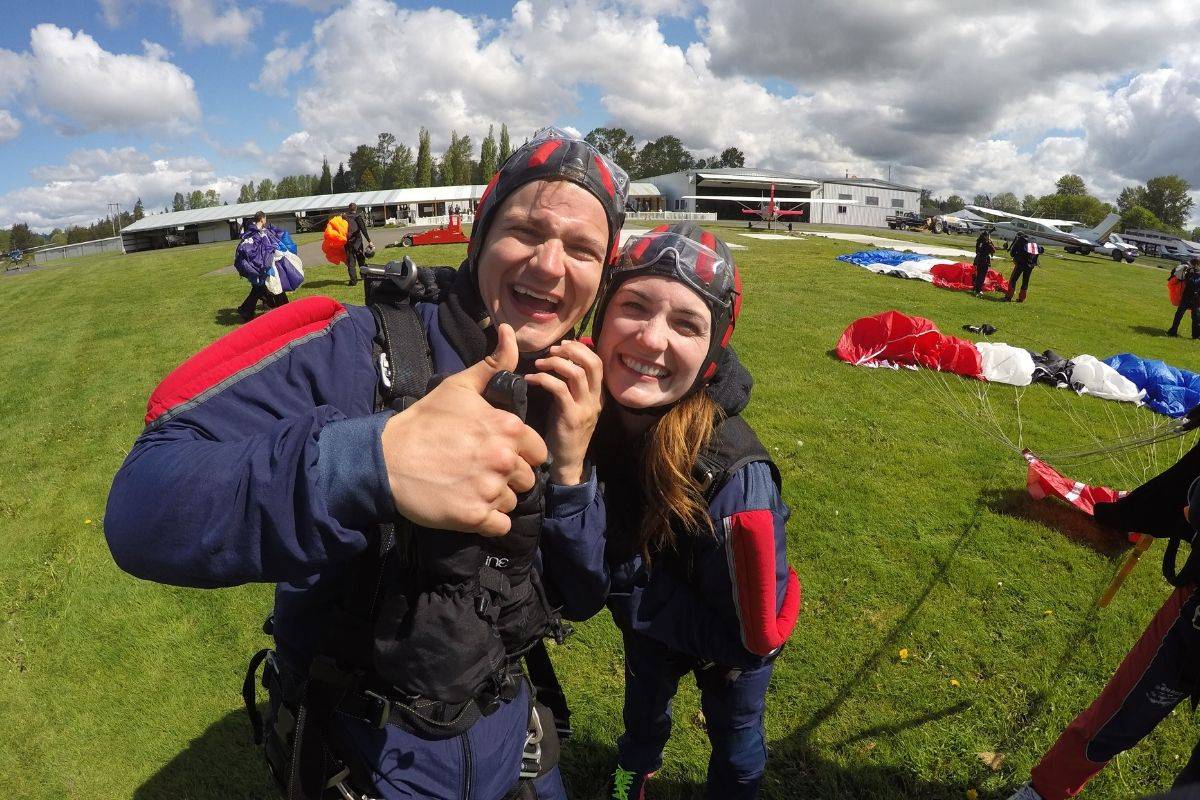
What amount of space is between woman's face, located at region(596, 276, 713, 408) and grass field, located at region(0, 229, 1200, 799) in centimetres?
276

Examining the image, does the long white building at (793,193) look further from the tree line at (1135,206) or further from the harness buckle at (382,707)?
the harness buckle at (382,707)

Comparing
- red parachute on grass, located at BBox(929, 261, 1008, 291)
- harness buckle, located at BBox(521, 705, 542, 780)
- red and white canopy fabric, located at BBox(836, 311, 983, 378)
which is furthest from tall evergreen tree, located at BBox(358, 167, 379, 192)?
harness buckle, located at BBox(521, 705, 542, 780)

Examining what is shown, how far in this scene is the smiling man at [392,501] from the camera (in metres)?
1.05

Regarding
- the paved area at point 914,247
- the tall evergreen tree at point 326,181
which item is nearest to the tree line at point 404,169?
the tall evergreen tree at point 326,181

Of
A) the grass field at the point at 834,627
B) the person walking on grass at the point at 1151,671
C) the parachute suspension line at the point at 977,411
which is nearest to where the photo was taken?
the person walking on grass at the point at 1151,671

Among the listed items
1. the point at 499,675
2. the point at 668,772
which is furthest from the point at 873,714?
the point at 499,675

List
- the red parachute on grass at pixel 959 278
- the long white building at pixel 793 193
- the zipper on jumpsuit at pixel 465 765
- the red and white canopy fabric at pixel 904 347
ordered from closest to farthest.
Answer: the zipper on jumpsuit at pixel 465 765
the red and white canopy fabric at pixel 904 347
the red parachute on grass at pixel 959 278
the long white building at pixel 793 193

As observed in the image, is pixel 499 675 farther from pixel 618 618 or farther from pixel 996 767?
pixel 996 767

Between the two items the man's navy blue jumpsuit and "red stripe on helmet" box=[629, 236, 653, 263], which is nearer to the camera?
the man's navy blue jumpsuit

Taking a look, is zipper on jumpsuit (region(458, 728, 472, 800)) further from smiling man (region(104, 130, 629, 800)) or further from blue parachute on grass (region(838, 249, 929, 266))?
blue parachute on grass (region(838, 249, 929, 266))

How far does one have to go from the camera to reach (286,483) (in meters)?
1.04

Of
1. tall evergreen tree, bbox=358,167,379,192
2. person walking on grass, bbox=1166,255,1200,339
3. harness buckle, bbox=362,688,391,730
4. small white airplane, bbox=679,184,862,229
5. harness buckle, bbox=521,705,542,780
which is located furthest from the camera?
tall evergreen tree, bbox=358,167,379,192

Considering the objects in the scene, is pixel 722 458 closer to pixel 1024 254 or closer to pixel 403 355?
pixel 403 355

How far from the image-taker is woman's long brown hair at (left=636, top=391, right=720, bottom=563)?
2.12 metres
